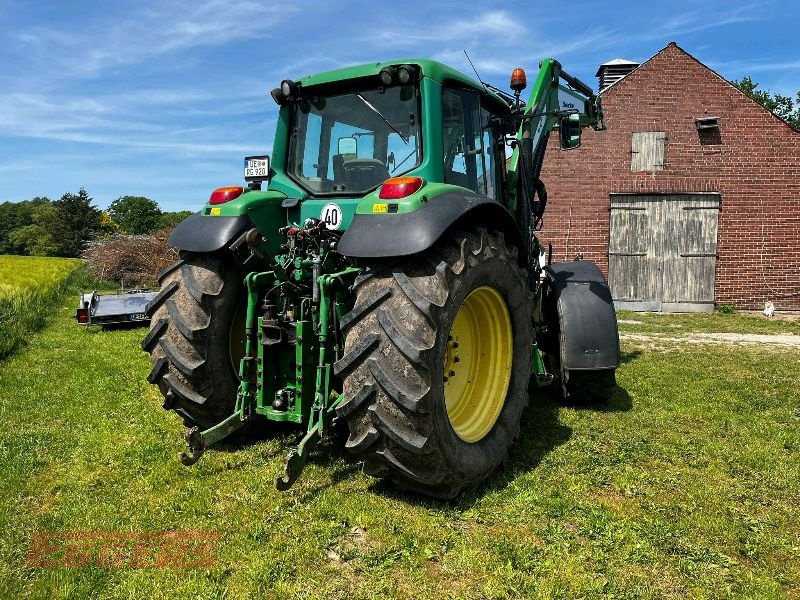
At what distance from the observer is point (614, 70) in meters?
16.1

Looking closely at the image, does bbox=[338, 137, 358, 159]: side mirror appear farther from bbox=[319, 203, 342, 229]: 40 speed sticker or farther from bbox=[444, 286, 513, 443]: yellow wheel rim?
bbox=[444, 286, 513, 443]: yellow wheel rim

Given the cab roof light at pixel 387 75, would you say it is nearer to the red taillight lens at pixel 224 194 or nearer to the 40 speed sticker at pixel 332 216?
the 40 speed sticker at pixel 332 216

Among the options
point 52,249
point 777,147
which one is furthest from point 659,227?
point 52,249

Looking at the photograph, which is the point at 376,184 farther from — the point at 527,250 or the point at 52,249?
the point at 52,249

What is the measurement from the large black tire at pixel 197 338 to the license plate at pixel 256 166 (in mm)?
666

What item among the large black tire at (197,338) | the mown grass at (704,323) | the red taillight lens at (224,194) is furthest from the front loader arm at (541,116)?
the mown grass at (704,323)

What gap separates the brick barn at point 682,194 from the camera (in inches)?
530

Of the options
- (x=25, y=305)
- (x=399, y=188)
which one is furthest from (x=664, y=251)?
(x=25, y=305)

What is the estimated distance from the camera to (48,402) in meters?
5.73

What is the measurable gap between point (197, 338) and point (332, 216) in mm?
1133

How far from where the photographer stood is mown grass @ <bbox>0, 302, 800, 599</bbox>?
8.69 ft

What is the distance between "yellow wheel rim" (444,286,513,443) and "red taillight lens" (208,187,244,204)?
5.64ft

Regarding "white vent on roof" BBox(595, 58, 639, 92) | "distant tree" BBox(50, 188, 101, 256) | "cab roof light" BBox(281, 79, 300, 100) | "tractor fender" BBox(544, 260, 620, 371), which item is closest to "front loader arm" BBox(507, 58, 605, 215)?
"tractor fender" BBox(544, 260, 620, 371)

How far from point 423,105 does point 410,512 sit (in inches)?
93.2
